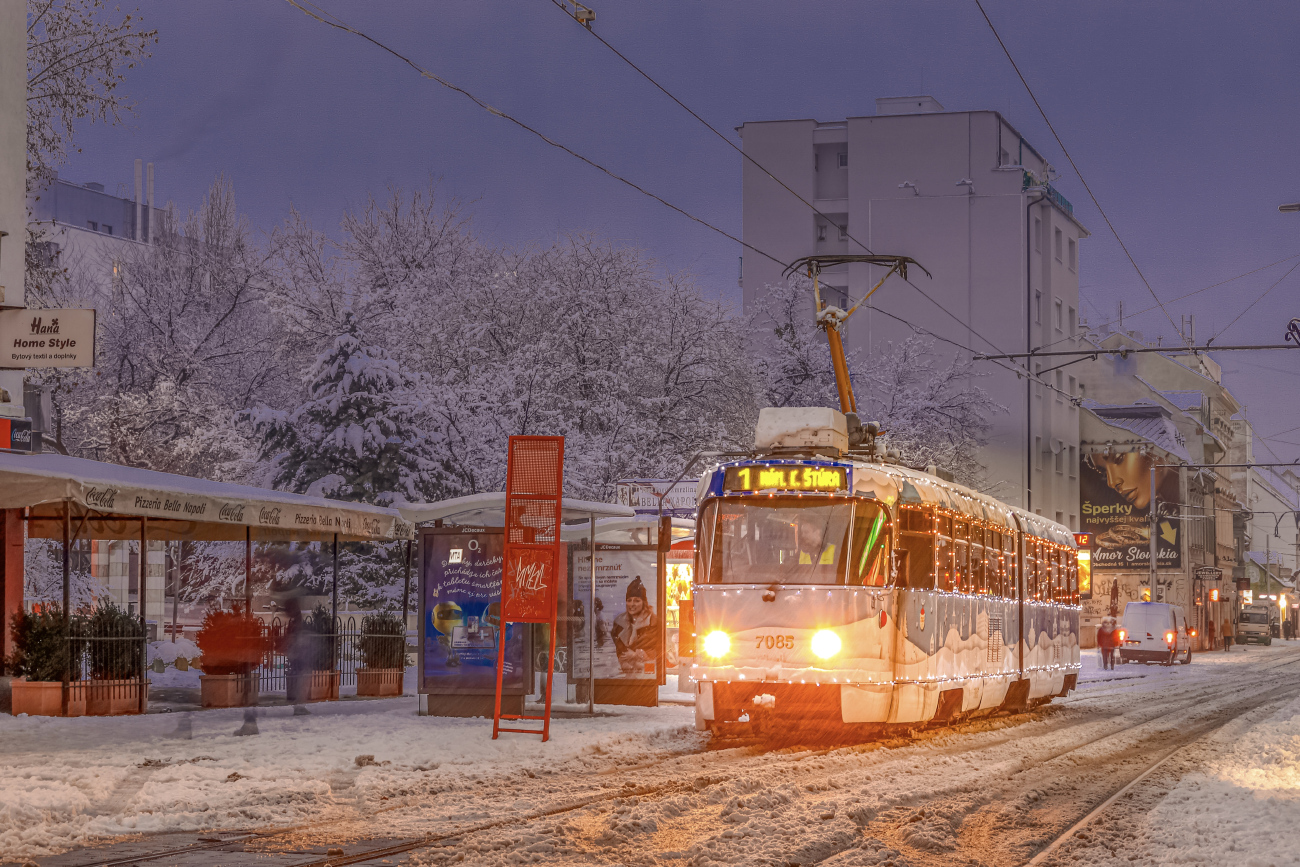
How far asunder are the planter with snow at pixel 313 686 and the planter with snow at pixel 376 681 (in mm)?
883

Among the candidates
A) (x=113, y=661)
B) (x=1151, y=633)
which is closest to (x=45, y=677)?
(x=113, y=661)

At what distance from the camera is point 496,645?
19.1 meters

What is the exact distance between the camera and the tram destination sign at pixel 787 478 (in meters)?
17.5

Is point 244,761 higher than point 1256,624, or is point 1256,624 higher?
point 244,761

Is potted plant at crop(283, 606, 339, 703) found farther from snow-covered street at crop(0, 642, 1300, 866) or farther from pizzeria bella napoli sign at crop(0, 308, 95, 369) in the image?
pizzeria bella napoli sign at crop(0, 308, 95, 369)

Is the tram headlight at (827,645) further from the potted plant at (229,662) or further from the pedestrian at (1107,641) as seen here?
the pedestrian at (1107,641)

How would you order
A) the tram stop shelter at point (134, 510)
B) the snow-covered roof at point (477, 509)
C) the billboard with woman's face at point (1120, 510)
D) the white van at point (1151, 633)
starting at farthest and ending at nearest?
the billboard with woman's face at point (1120, 510)
the white van at point (1151, 633)
the snow-covered roof at point (477, 509)
the tram stop shelter at point (134, 510)

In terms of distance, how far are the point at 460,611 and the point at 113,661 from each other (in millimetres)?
4408

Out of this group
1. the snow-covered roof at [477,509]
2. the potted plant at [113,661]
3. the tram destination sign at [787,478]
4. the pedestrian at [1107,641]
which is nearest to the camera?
the tram destination sign at [787,478]

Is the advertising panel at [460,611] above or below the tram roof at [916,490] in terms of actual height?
below

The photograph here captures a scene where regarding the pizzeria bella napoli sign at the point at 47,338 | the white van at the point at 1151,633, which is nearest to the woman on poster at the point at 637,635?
the pizzeria bella napoli sign at the point at 47,338

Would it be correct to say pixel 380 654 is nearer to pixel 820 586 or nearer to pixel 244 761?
pixel 820 586

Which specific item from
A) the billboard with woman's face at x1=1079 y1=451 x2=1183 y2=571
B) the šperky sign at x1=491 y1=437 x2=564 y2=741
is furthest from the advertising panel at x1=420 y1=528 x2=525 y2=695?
the billboard with woman's face at x1=1079 y1=451 x2=1183 y2=571

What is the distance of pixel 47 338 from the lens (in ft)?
52.1
